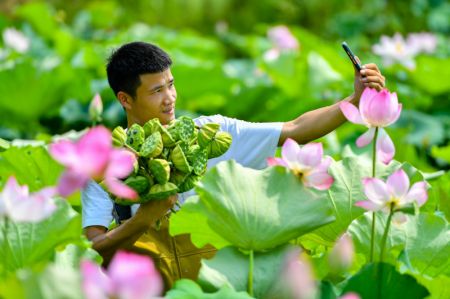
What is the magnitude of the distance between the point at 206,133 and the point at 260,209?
7.0 inches

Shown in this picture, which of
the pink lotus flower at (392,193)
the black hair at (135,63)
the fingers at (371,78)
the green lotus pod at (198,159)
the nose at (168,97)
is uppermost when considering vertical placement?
the black hair at (135,63)

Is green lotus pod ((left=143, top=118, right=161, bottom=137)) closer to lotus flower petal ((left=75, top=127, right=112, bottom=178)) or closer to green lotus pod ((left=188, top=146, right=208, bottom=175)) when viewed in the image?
green lotus pod ((left=188, top=146, right=208, bottom=175))

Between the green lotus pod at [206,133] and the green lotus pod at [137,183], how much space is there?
0.39 feet

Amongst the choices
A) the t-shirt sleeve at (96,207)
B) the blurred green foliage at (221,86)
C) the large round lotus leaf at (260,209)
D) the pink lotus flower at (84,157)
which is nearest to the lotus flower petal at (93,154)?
the pink lotus flower at (84,157)

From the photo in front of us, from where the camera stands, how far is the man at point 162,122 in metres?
1.61

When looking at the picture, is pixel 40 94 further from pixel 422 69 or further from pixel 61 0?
pixel 61 0

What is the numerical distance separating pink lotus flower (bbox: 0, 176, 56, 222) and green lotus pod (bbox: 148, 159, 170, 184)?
0.92 ft

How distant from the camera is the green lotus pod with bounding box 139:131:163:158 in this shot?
1.42m

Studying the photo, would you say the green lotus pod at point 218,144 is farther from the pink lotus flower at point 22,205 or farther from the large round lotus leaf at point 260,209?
the pink lotus flower at point 22,205

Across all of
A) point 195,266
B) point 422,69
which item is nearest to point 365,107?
point 195,266

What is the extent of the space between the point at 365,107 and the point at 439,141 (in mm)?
2441

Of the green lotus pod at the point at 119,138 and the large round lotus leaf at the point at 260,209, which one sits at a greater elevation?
the green lotus pod at the point at 119,138

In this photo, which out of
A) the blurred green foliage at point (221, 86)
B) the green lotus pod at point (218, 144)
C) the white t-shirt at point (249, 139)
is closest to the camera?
the green lotus pod at point (218, 144)

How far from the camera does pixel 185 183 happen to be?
1477 mm
